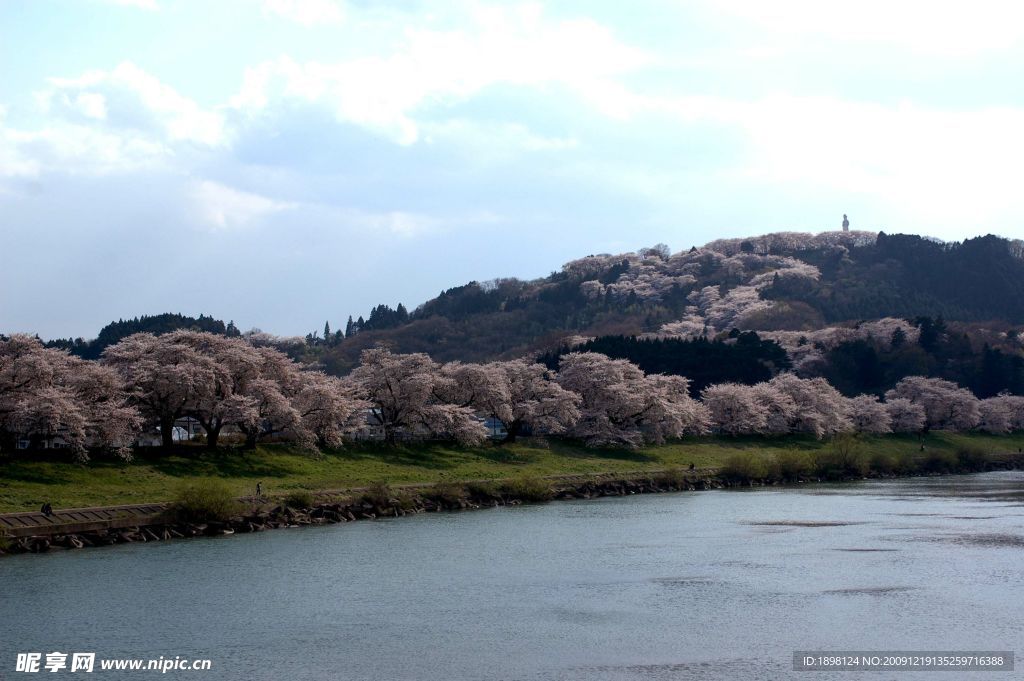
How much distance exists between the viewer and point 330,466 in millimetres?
58375

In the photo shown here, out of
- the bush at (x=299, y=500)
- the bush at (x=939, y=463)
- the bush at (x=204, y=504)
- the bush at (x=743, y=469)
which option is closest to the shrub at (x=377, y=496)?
the bush at (x=299, y=500)

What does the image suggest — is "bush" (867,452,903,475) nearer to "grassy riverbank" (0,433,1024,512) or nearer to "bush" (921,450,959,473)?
"grassy riverbank" (0,433,1024,512)

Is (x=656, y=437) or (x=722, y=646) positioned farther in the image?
(x=656, y=437)

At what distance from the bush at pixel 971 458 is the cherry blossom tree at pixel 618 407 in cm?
2286

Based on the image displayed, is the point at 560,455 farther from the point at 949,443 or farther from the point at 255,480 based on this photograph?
the point at 949,443

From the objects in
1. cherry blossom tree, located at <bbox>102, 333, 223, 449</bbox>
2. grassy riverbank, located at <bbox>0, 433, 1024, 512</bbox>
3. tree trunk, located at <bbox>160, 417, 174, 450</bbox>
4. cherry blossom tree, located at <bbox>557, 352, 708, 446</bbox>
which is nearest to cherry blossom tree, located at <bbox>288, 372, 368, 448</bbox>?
grassy riverbank, located at <bbox>0, 433, 1024, 512</bbox>

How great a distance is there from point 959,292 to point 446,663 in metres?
190

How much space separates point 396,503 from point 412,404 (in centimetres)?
1940

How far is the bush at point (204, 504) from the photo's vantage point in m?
42.8

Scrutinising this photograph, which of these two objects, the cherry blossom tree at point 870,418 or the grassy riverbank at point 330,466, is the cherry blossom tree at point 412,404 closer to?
the grassy riverbank at point 330,466

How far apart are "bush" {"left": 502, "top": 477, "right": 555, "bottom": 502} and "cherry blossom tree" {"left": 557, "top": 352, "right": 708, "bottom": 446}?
63.0ft

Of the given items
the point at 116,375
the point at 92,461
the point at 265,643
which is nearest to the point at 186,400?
the point at 116,375

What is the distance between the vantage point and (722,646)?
81.9 feet

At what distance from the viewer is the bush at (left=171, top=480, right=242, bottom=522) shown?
42844mm
